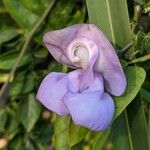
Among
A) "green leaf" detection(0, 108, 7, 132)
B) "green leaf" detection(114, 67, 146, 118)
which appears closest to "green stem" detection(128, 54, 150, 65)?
"green leaf" detection(114, 67, 146, 118)

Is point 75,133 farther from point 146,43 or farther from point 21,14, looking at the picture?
point 21,14

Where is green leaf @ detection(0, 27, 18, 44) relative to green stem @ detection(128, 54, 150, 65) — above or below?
below

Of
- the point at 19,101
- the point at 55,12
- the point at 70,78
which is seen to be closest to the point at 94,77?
the point at 70,78

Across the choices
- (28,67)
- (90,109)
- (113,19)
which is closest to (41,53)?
(28,67)

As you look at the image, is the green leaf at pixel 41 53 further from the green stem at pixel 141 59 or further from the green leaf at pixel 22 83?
the green stem at pixel 141 59

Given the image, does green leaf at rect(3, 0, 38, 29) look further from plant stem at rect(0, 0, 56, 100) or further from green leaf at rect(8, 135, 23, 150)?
green leaf at rect(8, 135, 23, 150)

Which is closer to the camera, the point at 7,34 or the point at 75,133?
the point at 75,133

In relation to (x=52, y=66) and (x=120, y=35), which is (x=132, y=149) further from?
(x=52, y=66)
